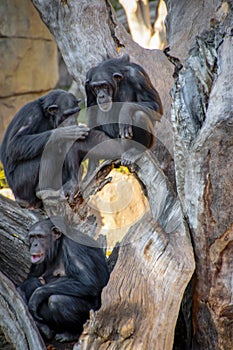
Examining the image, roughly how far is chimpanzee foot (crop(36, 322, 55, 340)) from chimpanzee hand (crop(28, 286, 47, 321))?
50mm

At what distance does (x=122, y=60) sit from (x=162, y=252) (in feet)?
7.82

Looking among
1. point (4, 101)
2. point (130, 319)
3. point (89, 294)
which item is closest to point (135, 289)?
point (130, 319)

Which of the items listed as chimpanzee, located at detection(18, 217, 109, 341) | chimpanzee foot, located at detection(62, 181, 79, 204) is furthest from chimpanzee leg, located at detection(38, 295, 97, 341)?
chimpanzee foot, located at detection(62, 181, 79, 204)

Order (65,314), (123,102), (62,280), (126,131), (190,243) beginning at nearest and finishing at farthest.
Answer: (190,243), (65,314), (62,280), (126,131), (123,102)

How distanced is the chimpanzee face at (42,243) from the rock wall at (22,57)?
21.8ft

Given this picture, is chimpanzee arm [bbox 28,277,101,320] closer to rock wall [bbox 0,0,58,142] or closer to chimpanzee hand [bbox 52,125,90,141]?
chimpanzee hand [bbox 52,125,90,141]

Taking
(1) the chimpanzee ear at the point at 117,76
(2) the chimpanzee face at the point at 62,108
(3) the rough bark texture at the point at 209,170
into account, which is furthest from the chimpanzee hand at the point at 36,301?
(1) the chimpanzee ear at the point at 117,76

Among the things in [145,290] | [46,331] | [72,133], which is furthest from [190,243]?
[72,133]

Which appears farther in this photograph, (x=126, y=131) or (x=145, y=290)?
(x=126, y=131)

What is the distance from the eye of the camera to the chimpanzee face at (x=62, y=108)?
18.7 ft

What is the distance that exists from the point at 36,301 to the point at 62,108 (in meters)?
1.93

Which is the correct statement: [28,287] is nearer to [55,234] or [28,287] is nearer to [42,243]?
[42,243]

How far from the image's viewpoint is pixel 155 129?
6109 mm

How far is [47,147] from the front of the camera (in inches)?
220
